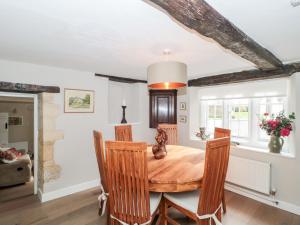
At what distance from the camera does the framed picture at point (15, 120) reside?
17.5ft

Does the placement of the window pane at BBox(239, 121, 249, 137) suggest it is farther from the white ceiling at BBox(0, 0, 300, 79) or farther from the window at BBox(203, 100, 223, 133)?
the white ceiling at BBox(0, 0, 300, 79)

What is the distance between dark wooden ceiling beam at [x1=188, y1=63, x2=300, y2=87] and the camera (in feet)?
8.12

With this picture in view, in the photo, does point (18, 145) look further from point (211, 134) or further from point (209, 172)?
point (209, 172)

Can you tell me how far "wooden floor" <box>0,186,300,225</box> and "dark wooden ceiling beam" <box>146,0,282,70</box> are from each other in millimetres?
2079

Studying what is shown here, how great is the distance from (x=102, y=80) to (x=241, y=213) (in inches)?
125

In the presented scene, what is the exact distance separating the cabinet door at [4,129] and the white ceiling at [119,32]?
377cm

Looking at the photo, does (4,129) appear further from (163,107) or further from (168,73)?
(168,73)

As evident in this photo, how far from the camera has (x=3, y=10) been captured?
1.25 m

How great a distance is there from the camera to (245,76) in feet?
9.52

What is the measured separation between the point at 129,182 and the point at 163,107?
2.65m

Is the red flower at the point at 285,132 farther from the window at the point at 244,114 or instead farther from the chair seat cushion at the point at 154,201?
the chair seat cushion at the point at 154,201

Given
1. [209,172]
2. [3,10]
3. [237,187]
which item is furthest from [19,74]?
[237,187]

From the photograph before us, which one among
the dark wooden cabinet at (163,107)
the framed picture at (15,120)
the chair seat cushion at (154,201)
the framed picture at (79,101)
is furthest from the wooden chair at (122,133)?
the framed picture at (15,120)

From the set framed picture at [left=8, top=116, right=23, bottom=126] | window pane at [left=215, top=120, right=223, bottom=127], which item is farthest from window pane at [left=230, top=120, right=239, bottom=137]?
framed picture at [left=8, top=116, right=23, bottom=126]
